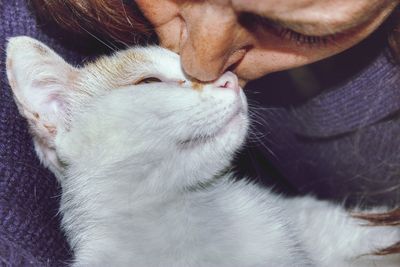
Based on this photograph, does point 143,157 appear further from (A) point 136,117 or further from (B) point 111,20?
(B) point 111,20

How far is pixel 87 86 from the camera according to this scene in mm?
1214

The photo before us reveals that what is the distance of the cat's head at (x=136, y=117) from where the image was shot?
111 centimetres

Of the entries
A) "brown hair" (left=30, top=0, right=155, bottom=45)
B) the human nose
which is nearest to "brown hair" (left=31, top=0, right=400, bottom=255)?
"brown hair" (left=30, top=0, right=155, bottom=45)

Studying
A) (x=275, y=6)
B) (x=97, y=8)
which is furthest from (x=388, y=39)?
(x=97, y=8)

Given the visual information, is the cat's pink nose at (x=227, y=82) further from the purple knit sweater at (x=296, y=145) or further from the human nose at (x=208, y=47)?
the purple knit sweater at (x=296, y=145)

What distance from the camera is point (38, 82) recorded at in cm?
117

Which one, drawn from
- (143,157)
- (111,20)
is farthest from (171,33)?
(143,157)

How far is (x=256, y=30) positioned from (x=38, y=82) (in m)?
0.37

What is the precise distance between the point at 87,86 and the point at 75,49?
0.13m

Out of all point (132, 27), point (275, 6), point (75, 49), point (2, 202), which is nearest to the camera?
point (275, 6)

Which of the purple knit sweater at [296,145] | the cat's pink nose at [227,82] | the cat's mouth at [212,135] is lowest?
the purple knit sweater at [296,145]

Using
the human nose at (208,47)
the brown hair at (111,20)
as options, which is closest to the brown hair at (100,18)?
the brown hair at (111,20)

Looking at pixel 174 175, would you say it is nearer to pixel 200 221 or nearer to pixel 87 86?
pixel 200 221

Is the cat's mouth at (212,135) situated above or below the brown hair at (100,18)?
below
